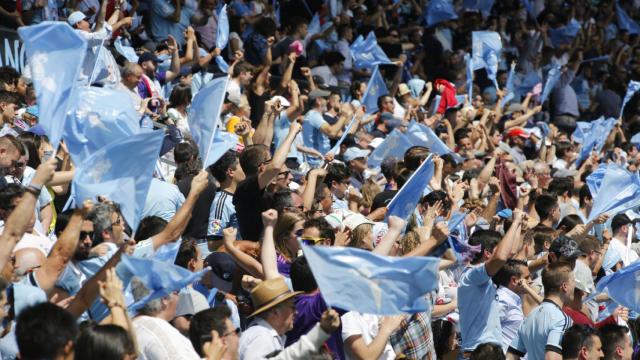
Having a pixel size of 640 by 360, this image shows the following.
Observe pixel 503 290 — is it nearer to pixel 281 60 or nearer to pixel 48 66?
pixel 48 66

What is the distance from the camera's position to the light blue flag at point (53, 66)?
19.1 ft

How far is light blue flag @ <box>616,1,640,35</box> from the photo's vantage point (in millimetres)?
21547

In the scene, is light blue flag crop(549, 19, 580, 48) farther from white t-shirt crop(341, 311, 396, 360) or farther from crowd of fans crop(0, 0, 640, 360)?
white t-shirt crop(341, 311, 396, 360)

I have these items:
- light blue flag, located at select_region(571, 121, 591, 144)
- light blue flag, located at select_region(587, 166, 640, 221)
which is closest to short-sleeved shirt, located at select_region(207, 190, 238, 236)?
light blue flag, located at select_region(587, 166, 640, 221)

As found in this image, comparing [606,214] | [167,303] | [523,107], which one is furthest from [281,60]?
[167,303]

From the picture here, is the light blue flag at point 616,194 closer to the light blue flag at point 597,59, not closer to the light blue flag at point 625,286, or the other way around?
the light blue flag at point 625,286

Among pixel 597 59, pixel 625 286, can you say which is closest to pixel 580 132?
pixel 597 59

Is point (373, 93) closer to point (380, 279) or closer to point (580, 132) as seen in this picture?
point (580, 132)

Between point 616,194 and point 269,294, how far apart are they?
4.96m

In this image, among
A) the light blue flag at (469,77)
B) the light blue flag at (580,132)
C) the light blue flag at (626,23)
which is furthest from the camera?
the light blue flag at (626,23)

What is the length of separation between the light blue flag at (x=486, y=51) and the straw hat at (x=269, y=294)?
10649 mm

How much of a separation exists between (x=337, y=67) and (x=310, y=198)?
653 cm

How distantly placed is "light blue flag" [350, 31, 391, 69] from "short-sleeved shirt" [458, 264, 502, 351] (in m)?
7.72

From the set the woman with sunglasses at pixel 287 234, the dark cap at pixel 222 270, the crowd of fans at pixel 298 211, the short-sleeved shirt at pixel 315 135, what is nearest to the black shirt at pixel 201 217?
the crowd of fans at pixel 298 211
